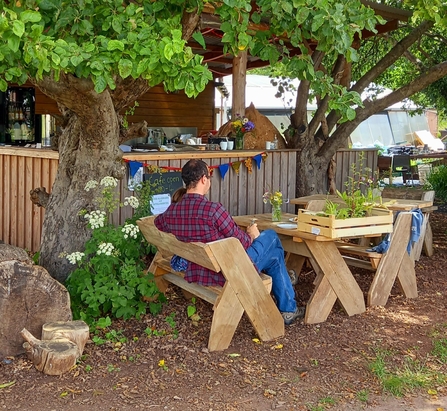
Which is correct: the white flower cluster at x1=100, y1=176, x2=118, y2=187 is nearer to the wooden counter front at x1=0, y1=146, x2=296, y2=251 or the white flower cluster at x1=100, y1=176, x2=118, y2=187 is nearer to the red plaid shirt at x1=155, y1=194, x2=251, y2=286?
the red plaid shirt at x1=155, y1=194, x2=251, y2=286

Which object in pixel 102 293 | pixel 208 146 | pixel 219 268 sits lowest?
pixel 102 293

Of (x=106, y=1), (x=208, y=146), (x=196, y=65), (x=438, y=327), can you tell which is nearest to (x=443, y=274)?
(x=438, y=327)

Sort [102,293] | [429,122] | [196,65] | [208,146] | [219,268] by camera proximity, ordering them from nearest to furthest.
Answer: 1. [196,65]
2. [219,268]
3. [102,293]
4. [208,146]
5. [429,122]

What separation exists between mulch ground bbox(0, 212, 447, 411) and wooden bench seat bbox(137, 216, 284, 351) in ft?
0.43

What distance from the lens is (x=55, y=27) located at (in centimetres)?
406

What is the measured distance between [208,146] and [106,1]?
3.78 meters

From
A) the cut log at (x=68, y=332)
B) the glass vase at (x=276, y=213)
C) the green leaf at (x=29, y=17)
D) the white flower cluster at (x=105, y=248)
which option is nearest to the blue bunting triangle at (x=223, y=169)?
the glass vase at (x=276, y=213)

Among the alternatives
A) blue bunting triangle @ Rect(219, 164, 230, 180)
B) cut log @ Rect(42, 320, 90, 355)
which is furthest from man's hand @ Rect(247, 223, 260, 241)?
blue bunting triangle @ Rect(219, 164, 230, 180)

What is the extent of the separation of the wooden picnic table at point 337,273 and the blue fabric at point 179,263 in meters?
0.94

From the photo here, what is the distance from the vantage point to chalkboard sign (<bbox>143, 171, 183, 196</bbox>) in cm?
680

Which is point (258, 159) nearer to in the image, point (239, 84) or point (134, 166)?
point (239, 84)

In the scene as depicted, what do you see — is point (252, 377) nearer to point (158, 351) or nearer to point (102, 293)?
point (158, 351)

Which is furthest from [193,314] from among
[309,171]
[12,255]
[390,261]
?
[309,171]

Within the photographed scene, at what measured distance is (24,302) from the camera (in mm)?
4391
